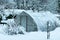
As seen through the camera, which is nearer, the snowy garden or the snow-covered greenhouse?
the snowy garden

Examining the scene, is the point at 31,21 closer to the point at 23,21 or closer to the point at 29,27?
the point at 29,27

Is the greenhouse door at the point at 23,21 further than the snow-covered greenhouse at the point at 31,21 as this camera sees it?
Yes

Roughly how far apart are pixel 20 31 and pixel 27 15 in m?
1.28

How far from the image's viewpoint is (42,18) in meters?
9.32

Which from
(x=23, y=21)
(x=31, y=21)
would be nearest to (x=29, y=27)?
(x=31, y=21)

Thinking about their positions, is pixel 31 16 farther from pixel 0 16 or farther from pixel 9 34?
pixel 0 16

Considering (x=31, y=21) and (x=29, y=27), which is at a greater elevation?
(x=31, y=21)

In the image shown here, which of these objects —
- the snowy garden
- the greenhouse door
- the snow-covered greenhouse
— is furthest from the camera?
the greenhouse door

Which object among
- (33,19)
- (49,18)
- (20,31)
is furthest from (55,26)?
(20,31)

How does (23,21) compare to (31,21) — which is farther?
(23,21)

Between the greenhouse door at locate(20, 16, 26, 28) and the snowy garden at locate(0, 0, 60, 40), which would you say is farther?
the greenhouse door at locate(20, 16, 26, 28)

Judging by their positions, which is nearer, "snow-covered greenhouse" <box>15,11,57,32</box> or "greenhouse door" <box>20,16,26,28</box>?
"snow-covered greenhouse" <box>15,11,57,32</box>

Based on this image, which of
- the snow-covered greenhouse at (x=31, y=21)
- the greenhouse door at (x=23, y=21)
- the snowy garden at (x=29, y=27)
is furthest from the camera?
the greenhouse door at (x=23, y=21)

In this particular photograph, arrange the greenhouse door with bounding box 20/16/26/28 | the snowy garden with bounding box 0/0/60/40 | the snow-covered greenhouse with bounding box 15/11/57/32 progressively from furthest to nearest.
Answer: the greenhouse door with bounding box 20/16/26/28 → the snow-covered greenhouse with bounding box 15/11/57/32 → the snowy garden with bounding box 0/0/60/40
